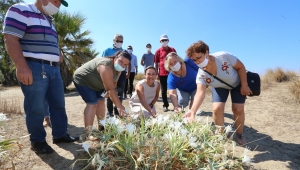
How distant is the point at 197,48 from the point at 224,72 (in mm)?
521

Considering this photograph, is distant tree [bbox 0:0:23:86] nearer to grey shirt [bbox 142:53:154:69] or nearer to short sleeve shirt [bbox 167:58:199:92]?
grey shirt [bbox 142:53:154:69]

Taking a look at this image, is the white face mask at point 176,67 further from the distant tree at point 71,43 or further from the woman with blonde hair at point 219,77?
the distant tree at point 71,43

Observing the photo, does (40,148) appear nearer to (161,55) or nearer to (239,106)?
(239,106)

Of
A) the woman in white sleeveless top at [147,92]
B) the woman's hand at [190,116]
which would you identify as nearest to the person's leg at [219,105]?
the woman's hand at [190,116]

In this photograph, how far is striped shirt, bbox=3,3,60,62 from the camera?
94.8 inches

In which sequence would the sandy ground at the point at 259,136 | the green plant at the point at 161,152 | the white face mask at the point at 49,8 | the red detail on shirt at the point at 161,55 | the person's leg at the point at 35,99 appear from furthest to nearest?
the red detail on shirt at the point at 161,55 < the white face mask at the point at 49,8 < the sandy ground at the point at 259,136 < the person's leg at the point at 35,99 < the green plant at the point at 161,152

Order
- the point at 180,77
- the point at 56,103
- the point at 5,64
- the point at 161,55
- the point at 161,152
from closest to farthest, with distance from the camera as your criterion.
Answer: the point at 161,152 → the point at 56,103 → the point at 180,77 → the point at 161,55 → the point at 5,64

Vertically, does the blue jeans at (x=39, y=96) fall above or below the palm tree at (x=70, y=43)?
below

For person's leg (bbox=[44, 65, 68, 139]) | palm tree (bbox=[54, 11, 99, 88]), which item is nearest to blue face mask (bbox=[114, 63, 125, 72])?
person's leg (bbox=[44, 65, 68, 139])

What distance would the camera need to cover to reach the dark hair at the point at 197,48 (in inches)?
118

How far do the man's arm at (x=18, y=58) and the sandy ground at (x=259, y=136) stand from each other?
2.86 ft

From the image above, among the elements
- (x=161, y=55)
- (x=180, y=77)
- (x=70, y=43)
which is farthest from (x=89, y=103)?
(x=70, y=43)

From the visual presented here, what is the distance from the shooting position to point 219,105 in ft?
10.8

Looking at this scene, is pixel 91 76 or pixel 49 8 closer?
pixel 49 8
